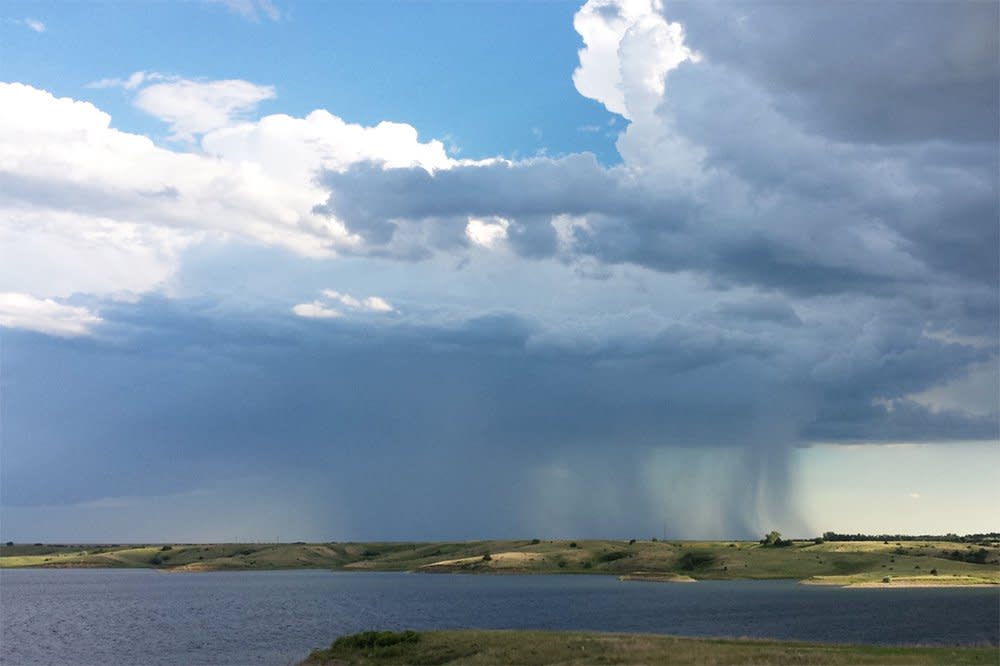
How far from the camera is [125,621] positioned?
164m

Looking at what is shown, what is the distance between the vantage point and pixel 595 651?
84.8m

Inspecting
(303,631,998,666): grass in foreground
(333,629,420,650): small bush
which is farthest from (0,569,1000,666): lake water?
(303,631,998,666): grass in foreground

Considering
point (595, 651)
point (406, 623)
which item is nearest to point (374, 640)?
point (595, 651)

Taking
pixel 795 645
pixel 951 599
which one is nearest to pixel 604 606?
pixel 951 599

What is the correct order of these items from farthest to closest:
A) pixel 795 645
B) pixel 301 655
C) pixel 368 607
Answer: pixel 368 607, pixel 301 655, pixel 795 645

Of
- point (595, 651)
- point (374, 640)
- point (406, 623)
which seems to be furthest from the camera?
point (406, 623)

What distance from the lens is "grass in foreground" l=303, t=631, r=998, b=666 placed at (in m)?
79.4

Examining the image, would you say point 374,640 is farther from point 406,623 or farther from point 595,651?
point 406,623

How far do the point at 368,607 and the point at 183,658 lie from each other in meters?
82.6

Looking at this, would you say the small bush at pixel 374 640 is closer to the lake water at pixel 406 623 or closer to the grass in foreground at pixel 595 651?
the grass in foreground at pixel 595 651

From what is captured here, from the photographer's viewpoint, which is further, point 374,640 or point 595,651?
point 374,640

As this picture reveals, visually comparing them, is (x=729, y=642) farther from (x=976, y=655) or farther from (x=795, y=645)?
(x=976, y=655)

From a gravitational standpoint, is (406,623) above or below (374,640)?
below

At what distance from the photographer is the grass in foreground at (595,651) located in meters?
79.4
